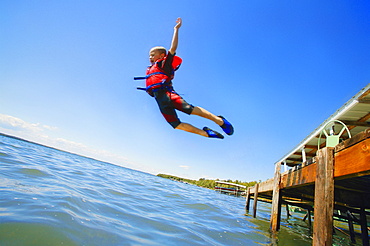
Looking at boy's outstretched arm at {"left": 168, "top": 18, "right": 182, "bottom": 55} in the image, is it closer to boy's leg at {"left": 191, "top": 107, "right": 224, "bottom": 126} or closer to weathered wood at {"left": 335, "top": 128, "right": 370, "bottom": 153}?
boy's leg at {"left": 191, "top": 107, "right": 224, "bottom": 126}

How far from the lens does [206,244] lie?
384 cm

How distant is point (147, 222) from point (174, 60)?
3.40m

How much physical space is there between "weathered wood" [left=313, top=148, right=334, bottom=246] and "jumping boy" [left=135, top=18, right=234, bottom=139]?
1.59m

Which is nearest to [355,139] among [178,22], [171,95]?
[171,95]

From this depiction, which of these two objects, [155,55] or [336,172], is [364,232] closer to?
[336,172]

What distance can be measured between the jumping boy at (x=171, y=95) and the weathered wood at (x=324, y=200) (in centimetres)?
159

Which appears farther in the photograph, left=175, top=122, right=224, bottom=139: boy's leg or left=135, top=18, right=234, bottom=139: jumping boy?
left=175, top=122, right=224, bottom=139: boy's leg

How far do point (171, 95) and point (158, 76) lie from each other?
43cm

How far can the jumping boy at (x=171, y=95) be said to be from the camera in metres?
3.73

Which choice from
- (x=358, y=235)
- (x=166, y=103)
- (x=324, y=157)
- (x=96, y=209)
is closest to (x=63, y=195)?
(x=96, y=209)

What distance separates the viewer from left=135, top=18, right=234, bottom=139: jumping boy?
3730 millimetres

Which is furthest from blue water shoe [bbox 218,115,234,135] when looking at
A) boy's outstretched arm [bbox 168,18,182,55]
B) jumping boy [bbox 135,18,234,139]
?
boy's outstretched arm [bbox 168,18,182,55]

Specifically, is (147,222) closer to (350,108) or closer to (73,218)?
(73,218)

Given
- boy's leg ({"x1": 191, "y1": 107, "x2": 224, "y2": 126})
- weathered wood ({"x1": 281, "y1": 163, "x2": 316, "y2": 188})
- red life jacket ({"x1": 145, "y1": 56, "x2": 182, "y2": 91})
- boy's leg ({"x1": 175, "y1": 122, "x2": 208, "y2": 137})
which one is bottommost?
weathered wood ({"x1": 281, "y1": 163, "x2": 316, "y2": 188})
